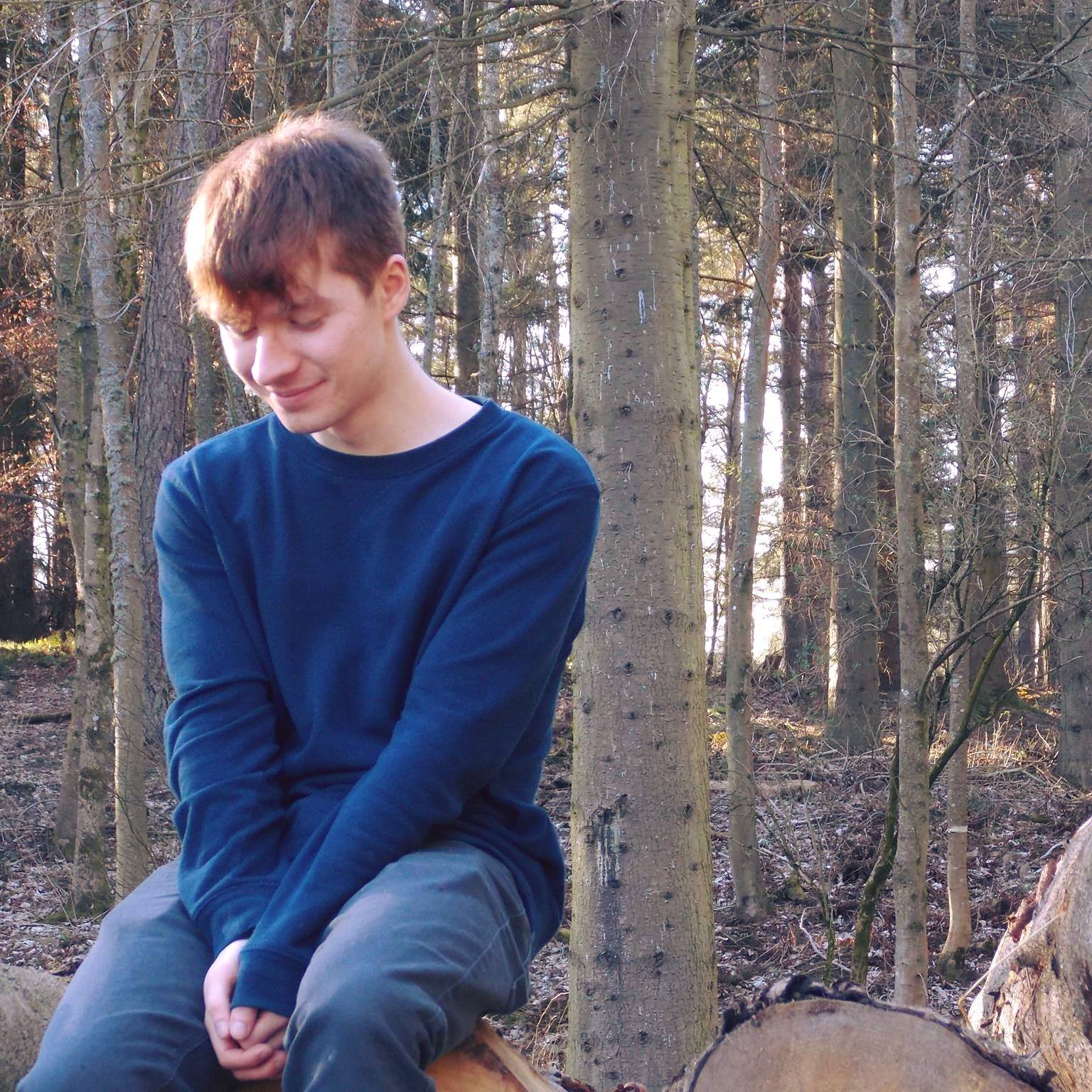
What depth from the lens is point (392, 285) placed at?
69.9 inches

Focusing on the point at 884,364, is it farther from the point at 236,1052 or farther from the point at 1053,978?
the point at 236,1052

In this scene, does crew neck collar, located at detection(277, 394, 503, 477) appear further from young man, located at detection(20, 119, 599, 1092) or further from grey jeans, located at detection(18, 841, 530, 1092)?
grey jeans, located at detection(18, 841, 530, 1092)

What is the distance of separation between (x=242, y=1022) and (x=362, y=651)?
58 centimetres

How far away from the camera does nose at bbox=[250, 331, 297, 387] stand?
1711mm

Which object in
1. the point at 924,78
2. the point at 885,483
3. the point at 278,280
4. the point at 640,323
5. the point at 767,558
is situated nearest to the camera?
the point at 278,280

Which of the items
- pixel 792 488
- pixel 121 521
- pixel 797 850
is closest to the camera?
pixel 121 521

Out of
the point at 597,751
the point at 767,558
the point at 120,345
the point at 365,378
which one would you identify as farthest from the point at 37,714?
the point at 365,378

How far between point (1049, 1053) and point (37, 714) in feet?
39.7

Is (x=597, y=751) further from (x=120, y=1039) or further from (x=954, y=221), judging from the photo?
(x=954, y=221)

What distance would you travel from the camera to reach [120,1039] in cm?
151

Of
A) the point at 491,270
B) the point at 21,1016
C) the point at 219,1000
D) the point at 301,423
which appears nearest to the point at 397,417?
the point at 301,423

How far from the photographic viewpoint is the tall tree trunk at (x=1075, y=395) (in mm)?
7199

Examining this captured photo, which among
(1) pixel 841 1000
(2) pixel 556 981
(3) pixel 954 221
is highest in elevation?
(3) pixel 954 221

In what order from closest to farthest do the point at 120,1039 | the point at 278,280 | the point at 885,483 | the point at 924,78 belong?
the point at 120,1039 → the point at 278,280 → the point at 924,78 → the point at 885,483
